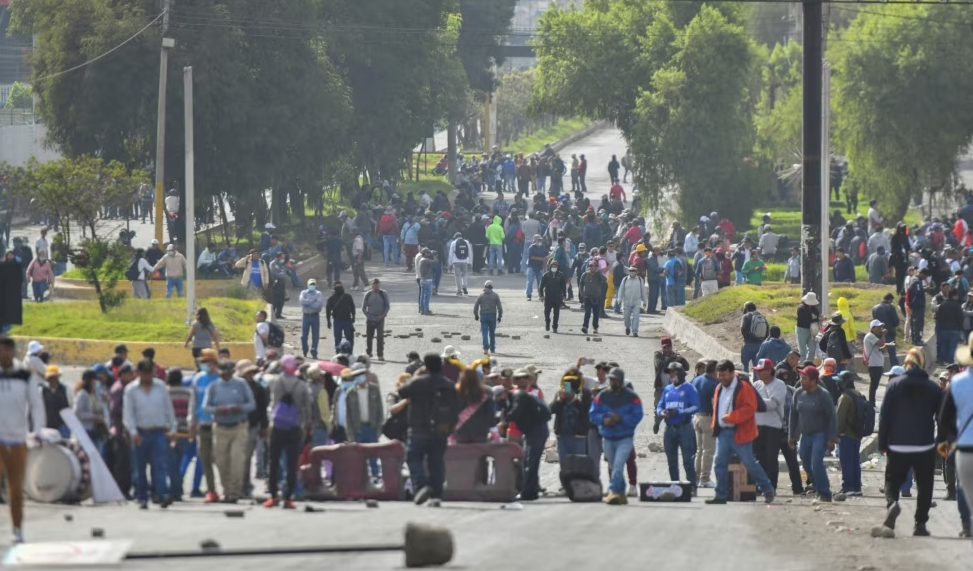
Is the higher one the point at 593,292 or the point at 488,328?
the point at 593,292

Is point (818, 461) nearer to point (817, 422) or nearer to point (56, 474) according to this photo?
point (817, 422)

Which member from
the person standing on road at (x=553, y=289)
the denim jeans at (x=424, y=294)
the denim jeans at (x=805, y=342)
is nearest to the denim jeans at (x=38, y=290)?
the denim jeans at (x=424, y=294)

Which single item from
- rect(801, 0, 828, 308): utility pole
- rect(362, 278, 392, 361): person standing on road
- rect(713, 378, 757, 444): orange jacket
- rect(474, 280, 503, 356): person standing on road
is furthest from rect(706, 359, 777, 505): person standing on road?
rect(474, 280, 503, 356): person standing on road

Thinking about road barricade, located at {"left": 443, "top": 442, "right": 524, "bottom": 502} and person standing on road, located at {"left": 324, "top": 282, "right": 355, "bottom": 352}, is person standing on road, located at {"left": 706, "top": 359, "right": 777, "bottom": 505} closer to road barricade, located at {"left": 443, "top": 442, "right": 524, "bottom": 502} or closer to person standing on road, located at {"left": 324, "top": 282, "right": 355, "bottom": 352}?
road barricade, located at {"left": 443, "top": 442, "right": 524, "bottom": 502}

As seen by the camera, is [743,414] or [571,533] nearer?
[571,533]

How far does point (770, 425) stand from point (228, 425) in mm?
5618

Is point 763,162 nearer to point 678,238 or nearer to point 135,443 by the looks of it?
point 678,238

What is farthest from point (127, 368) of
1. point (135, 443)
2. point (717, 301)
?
point (717, 301)

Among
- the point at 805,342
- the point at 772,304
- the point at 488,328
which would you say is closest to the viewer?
the point at 805,342

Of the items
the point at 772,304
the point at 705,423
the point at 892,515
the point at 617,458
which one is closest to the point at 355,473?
the point at 617,458

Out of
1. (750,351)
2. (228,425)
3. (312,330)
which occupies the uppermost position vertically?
(312,330)

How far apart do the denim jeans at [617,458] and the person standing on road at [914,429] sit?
344cm

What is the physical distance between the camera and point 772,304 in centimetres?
3512

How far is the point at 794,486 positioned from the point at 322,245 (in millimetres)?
25240
